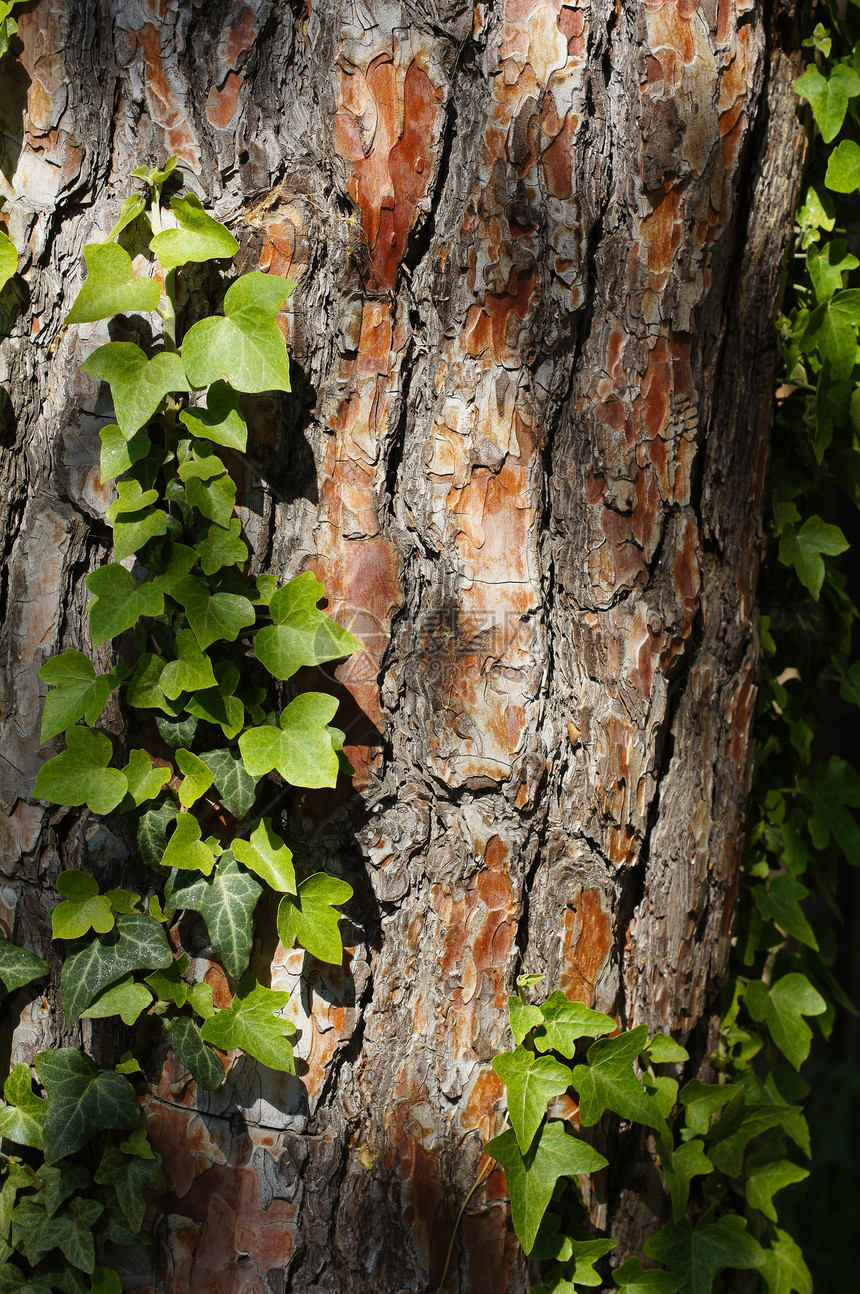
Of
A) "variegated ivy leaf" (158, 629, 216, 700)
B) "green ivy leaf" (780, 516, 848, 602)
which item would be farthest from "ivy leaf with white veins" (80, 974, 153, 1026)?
"green ivy leaf" (780, 516, 848, 602)

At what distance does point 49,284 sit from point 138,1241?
118 cm

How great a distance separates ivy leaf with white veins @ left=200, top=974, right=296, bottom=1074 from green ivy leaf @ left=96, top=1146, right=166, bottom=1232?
180mm

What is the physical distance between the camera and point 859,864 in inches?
58.3

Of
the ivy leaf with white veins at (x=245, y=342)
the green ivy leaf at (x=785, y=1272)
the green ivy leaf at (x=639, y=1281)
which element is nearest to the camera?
the ivy leaf with white veins at (x=245, y=342)

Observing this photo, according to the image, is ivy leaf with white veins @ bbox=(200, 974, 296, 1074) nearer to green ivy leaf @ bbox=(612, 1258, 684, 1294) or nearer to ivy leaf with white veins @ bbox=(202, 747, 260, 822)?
ivy leaf with white veins @ bbox=(202, 747, 260, 822)

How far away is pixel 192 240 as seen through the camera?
0.97m

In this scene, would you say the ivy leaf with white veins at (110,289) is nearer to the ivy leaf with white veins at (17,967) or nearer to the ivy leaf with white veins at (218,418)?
the ivy leaf with white veins at (218,418)

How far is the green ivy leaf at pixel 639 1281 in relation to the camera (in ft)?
3.79

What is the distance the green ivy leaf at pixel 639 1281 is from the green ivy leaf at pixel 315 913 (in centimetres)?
61

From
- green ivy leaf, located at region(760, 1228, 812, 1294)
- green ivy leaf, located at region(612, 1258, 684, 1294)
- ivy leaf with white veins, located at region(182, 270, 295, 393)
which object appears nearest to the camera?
ivy leaf with white veins, located at region(182, 270, 295, 393)

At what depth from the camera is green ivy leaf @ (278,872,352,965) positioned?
100cm

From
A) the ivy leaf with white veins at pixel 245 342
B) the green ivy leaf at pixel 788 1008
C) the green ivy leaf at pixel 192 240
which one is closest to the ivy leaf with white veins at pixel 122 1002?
the ivy leaf with white veins at pixel 245 342

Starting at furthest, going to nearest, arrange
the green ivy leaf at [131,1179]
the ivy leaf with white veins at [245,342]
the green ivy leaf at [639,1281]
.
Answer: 1. the green ivy leaf at [639,1281]
2. the green ivy leaf at [131,1179]
3. the ivy leaf with white veins at [245,342]

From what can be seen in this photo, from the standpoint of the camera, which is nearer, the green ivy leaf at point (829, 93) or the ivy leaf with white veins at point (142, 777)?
the ivy leaf with white veins at point (142, 777)
